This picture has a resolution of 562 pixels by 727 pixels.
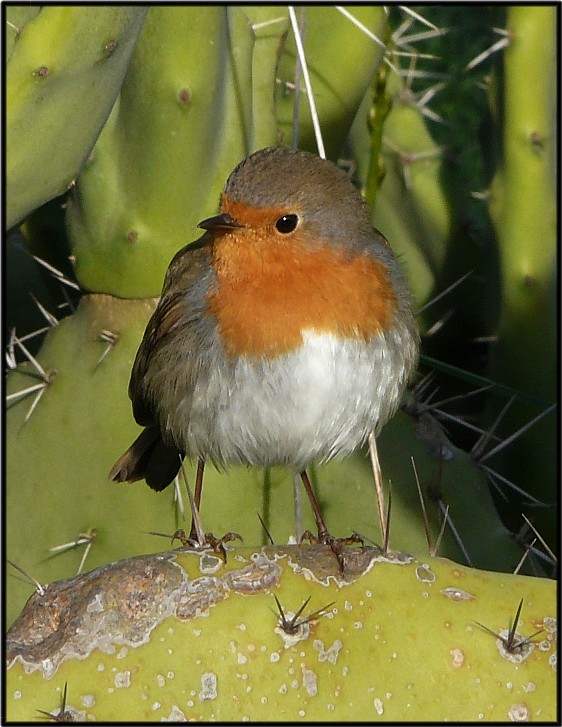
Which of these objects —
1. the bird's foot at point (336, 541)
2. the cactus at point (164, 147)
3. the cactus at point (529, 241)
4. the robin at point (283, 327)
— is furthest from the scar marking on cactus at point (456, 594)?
the cactus at point (529, 241)

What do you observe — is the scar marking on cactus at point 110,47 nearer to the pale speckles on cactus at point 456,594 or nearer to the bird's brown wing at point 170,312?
the bird's brown wing at point 170,312

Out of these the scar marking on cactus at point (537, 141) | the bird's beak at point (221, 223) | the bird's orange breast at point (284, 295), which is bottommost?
the scar marking on cactus at point (537, 141)

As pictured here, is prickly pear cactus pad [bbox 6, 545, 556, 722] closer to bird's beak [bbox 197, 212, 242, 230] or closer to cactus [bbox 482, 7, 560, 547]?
bird's beak [bbox 197, 212, 242, 230]

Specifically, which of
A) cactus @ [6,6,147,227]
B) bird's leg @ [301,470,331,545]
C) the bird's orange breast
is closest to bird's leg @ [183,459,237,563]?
bird's leg @ [301,470,331,545]

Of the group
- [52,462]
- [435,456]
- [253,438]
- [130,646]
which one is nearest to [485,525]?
[435,456]

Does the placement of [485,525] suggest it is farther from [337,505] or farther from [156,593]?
[156,593]
